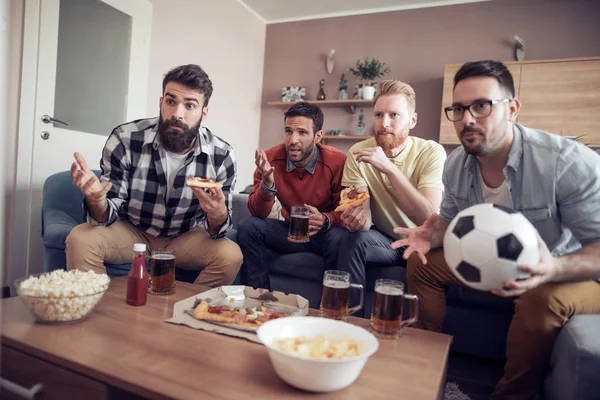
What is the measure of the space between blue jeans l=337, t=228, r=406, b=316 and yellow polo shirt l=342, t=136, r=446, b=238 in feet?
0.51

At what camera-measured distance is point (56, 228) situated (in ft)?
6.44

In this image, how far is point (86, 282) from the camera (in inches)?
45.8

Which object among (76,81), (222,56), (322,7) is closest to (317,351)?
(76,81)

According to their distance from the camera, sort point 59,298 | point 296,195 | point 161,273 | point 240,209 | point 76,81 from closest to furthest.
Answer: point 59,298 → point 161,273 → point 296,195 → point 76,81 → point 240,209

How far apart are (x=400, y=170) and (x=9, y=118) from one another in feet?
7.76

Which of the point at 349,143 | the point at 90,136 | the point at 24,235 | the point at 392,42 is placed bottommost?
the point at 24,235

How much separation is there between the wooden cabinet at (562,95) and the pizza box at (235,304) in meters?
3.54

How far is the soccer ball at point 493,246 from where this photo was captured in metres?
1.05

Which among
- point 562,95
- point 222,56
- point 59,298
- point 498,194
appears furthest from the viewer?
point 222,56

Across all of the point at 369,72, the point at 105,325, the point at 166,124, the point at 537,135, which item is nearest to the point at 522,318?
the point at 537,135

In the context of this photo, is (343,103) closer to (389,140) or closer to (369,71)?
(369,71)

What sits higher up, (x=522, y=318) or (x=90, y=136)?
(x=90, y=136)

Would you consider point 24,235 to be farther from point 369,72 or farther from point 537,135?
point 369,72

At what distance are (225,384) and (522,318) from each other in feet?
3.29
